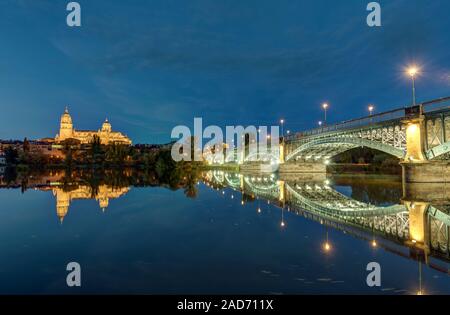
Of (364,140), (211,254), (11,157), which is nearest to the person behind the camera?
(211,254)

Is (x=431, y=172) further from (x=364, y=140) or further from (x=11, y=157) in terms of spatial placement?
(x=11, y=157)

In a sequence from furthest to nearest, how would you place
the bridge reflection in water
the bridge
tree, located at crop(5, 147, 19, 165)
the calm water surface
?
tree, located at crop(5, 147, 19, 165) < the bridge < the bridge reflection in water < the calm water surface

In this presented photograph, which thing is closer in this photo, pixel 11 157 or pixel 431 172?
pixel 431 172

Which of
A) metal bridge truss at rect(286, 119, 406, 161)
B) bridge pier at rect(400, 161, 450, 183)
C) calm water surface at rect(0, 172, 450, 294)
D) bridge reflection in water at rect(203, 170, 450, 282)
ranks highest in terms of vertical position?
metal bridge truss at rect(286, 119, 406, 161)

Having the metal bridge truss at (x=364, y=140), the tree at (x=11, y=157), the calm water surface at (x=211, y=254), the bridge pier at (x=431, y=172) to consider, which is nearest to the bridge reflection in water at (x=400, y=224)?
the calm water surface at (x=211, y=254)

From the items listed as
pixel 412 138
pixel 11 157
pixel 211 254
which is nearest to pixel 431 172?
pixel 412 138

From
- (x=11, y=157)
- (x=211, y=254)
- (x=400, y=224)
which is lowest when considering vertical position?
(x=211, y=254)

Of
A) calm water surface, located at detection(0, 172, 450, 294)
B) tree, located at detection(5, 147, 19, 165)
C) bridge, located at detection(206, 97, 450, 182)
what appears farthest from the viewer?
tree, located at detection(5, 147, 19, 165)

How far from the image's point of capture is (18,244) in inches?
552

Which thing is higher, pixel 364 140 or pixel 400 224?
pixel 364 140

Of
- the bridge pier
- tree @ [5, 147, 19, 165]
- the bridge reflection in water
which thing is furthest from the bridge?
tree @ [5, 147, 19, 165]

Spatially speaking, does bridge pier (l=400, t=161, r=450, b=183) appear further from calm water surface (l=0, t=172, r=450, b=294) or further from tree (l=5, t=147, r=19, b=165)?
tree (l=5, t=147, r=19, b=165)

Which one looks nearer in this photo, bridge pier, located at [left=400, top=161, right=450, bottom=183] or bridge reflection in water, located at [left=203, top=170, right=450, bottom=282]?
bridge reflection in water, located at [left=203, top=170, right=450, bottom=282]
